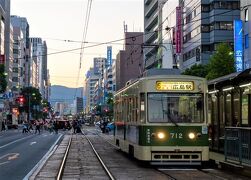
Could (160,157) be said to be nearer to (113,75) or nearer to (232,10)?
(232,10)

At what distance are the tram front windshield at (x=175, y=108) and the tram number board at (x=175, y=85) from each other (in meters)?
0.21

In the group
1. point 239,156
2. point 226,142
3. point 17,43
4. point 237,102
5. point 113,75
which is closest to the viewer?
point 239,156

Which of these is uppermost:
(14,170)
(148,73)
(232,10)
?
(232,10)

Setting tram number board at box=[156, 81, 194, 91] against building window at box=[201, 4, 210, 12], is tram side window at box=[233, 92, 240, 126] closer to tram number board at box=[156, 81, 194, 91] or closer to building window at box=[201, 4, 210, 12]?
tram number board at box=[156, 81, 194, 91]

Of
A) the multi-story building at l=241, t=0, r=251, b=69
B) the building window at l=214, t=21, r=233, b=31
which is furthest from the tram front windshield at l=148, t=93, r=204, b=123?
the building window at l=214, t=21, r=233, b=31

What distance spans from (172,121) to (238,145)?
8.77 feet

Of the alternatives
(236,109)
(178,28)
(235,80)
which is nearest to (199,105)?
(236,109)

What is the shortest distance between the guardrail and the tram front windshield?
139 centimetres

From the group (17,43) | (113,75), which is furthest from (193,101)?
(113,75)

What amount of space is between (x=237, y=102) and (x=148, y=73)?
359 centimetres

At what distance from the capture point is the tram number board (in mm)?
18922

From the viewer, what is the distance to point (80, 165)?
2038cm

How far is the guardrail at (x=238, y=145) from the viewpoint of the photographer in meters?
16.0

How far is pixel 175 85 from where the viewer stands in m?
19.0
